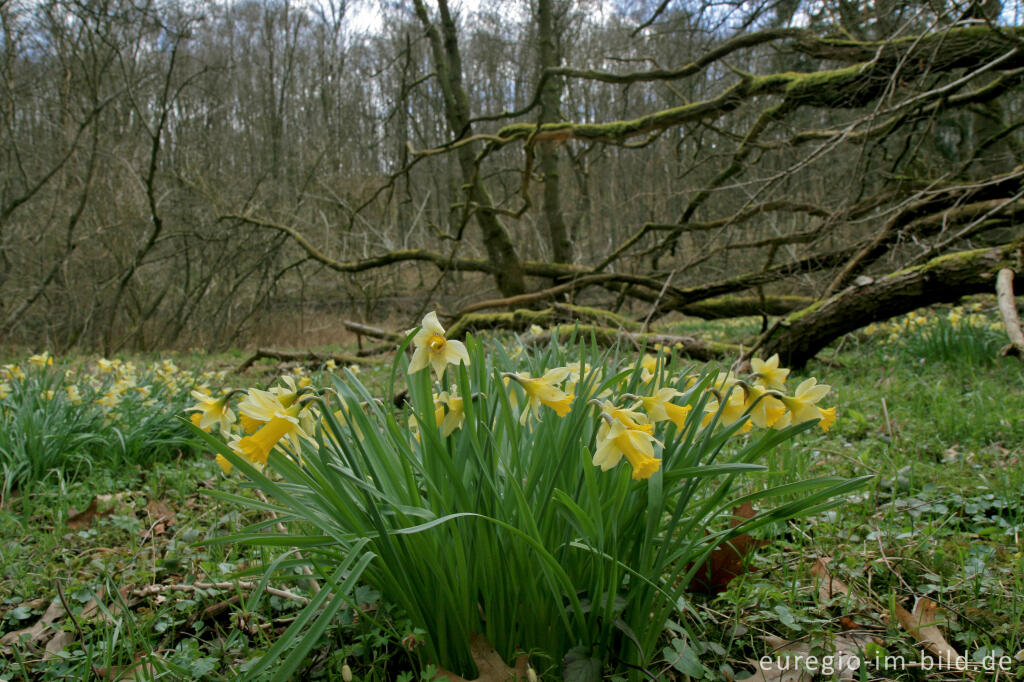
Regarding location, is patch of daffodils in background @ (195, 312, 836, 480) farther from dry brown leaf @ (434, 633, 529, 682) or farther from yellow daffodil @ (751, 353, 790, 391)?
dry brown leaf @ (434, 633, 529, 682)

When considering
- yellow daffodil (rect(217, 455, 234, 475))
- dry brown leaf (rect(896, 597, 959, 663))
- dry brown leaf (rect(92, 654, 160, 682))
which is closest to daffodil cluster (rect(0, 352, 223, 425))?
dry brown leaf (rect(92, 654, 160, 682))

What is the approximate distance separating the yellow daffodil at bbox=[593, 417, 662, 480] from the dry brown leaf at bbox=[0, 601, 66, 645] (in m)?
1.40

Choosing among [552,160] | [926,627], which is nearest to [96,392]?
[926,627]

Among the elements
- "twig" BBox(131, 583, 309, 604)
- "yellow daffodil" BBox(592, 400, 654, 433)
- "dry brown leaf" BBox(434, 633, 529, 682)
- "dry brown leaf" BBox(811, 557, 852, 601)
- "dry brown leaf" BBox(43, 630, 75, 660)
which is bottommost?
"dry brown leaf" BBox(811, 557, 852, 601)

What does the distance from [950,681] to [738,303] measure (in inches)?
206

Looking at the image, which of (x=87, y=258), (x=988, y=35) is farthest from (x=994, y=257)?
(x=87, y=258)

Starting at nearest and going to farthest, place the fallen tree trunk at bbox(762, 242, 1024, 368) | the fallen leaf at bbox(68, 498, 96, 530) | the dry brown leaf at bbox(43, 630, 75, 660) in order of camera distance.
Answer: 1. the dry brown leaf at bbox(43, 630, 75, 660)
2. the fallen leaf at bbox(68, 498, 96, 530)
3. the fallen tree trunk at bbox(762, 242, 1024, 368)

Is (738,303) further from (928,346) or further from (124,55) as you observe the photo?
(124,55)

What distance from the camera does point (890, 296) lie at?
3.68 metres

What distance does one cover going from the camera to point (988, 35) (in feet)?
14.4

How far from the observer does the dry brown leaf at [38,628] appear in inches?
55.9

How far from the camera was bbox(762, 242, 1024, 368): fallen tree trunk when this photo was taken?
11.4 ft

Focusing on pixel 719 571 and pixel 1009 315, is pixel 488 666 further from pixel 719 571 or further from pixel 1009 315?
pixel 1009 315

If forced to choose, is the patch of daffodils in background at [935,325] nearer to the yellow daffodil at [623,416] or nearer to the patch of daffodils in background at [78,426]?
the yellow daffodil at [623,416]
